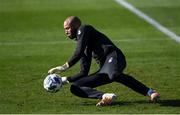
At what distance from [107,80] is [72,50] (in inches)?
230

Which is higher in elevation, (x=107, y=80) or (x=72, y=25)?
(x=72, y=25)

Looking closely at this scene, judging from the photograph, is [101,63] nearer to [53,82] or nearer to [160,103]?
[53,82]

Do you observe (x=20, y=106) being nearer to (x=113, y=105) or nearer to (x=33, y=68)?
(x=113, y=105)

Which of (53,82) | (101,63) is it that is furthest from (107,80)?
(53,82)

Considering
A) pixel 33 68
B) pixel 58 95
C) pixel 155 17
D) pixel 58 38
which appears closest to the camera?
pixel 58 95

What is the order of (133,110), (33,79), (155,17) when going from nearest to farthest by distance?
(133,110) < (33,79) < (155,17)

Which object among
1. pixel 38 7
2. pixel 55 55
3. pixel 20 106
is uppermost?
pixel 20 106

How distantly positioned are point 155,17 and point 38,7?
4.70m

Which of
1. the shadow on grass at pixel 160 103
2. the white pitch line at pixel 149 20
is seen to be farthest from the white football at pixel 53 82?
the white pitch line at pixel 149 20

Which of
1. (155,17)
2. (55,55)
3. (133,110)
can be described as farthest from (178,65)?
(155,17)

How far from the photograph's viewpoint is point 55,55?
16.7 metres

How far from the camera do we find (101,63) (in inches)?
464

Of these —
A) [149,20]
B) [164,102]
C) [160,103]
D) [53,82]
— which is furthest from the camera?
[149,20]

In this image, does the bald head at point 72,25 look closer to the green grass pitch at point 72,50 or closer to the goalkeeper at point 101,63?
the goalkeeper at point 101,63
